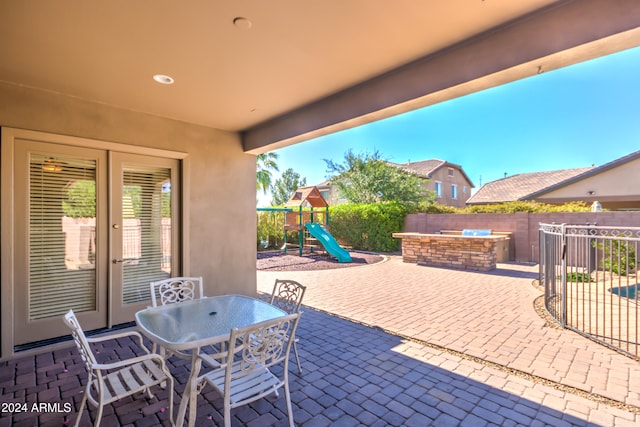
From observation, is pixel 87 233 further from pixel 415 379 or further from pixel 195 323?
pixel 415 379

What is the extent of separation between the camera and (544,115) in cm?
1880

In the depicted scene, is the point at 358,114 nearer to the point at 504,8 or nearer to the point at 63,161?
the point at 504,8

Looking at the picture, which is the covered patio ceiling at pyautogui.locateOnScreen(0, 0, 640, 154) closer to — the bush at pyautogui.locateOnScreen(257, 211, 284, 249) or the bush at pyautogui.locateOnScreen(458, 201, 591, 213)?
the bush at pyautogui.locateOnScreen(458, 201, 591, 213)

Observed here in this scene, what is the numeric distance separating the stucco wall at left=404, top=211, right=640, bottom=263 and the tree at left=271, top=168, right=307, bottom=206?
978 inches

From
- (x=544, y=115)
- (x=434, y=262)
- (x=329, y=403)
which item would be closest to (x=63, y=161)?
(x=329, y=403)

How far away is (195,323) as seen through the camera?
8.15 ft

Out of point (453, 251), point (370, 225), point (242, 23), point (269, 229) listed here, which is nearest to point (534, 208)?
point (453, 251)

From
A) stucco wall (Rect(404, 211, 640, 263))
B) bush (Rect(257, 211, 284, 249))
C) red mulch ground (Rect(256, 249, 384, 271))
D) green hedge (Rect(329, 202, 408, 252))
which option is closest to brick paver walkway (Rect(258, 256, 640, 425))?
A: red mulch ground (Rect(256, 249, 384, 271))

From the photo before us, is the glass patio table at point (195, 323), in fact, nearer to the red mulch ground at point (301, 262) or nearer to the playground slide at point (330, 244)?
the red mulch ground at point (301, 262)

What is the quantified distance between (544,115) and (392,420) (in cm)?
2238

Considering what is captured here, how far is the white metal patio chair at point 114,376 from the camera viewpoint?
190 centimetres

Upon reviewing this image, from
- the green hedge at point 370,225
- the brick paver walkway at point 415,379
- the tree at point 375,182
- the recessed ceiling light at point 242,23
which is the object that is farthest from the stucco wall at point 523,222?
the recessed ceiling light at point 242,23

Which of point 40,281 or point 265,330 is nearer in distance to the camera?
point 265,330

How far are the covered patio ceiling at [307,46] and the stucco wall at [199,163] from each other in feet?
0.56
